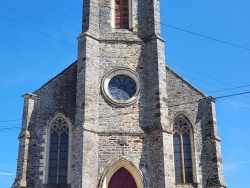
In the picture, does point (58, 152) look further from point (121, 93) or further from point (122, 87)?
point (122, 87)

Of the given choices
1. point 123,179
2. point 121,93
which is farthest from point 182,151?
point 121,93

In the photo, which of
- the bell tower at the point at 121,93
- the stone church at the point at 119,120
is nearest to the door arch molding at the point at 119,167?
the stone church at the point at 119,120

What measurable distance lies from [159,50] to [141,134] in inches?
191

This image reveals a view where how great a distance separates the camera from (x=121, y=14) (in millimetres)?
24438

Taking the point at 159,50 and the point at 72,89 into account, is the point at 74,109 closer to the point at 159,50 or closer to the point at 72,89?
the point at 72,89

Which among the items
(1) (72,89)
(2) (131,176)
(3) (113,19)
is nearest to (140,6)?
(3) (113,19)

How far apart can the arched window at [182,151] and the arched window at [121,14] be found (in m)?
6.48

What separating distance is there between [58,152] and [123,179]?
3771mm

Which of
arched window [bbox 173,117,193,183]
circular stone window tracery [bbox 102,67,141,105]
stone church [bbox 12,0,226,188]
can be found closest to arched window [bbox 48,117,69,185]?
stone church [bbox 12,0,226,188]

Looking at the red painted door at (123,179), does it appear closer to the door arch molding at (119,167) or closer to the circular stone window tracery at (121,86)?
the door arch molding at (119,167)

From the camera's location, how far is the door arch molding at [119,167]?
19812 millimetres

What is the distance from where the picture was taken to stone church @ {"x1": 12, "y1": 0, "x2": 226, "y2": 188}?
65.7 feet

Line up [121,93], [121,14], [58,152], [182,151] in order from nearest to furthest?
[58,152] < [182,151] < [121,93] < [121,14]

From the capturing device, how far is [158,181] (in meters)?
19.5
